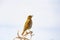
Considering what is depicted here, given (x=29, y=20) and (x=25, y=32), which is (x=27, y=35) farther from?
(x=29, y=20)

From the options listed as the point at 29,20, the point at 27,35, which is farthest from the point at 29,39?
the point at 29,20

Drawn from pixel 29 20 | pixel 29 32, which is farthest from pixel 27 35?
pixel 29 20

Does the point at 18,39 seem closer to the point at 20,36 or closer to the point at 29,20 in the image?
the point at 20,36

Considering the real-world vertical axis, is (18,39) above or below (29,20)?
below

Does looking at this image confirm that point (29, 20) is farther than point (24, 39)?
Yes

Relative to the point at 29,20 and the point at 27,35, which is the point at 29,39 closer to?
the point at 27,35

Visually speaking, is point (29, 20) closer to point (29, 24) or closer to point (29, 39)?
point (29, 24)
